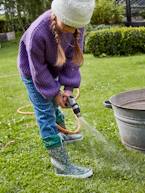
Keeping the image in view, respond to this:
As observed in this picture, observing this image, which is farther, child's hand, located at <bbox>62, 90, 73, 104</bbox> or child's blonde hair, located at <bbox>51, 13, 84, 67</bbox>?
child's hand, located at <bbox>62, 90, 73, 104</bbox>

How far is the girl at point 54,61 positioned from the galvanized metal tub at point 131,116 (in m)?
0.40

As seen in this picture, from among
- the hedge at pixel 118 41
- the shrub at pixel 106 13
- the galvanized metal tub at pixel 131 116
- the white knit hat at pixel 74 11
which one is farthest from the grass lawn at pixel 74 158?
the shrub at pixel 106 13

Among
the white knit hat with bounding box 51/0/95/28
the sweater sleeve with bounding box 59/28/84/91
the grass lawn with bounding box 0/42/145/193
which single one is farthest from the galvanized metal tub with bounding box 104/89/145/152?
the white knit hat with bounding box 51/0/95/28

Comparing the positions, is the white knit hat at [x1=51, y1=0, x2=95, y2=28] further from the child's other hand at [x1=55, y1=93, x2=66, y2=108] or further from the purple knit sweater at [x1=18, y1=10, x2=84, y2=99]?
the child's other hand at [x1=55, y1=93, x2=66, y2=108]

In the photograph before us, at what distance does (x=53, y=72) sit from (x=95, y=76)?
4.03 meters

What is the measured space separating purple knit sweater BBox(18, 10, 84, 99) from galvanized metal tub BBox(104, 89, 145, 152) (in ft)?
1.68

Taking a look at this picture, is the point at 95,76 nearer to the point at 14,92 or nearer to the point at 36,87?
the point at 14,92

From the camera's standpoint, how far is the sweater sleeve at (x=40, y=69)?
115 inches

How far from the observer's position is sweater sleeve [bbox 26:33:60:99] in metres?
2.93

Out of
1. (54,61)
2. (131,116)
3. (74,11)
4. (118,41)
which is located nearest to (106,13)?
(118,41)

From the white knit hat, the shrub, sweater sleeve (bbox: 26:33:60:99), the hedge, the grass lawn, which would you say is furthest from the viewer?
the shrub

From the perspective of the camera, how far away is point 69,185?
3.08 m

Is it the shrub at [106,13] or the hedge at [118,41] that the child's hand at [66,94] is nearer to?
the hedge at [118,41]

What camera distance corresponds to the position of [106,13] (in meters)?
13.7
